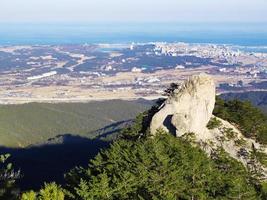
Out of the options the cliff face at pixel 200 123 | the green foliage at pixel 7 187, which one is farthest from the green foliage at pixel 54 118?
the cliff face at pixel 200 123

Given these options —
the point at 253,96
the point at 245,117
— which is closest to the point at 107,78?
the point at 253,96

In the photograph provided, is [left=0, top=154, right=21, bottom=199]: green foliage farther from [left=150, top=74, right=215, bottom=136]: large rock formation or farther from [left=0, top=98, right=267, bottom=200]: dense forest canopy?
[left=150, top=74, right=215, bottom=136]: large rock formation

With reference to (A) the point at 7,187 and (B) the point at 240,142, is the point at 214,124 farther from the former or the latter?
(A) the point at 7,187

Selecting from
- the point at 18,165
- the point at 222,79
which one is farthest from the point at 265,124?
the point at 222,79

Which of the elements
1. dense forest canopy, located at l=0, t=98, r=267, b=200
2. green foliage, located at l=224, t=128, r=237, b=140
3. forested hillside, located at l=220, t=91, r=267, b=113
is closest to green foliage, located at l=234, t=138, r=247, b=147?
green foliage, located at l=224, t=128, r=237, b=140

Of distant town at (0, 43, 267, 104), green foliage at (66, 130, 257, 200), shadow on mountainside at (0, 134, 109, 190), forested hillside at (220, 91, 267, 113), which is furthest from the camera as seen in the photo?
distant town at (0, 43, 267, 104)

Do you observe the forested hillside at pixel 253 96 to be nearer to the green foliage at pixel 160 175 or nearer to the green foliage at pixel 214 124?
the green foliage at pixel 214 124

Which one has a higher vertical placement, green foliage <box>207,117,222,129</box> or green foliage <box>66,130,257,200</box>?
green foliage <box>207,117,222,129</box>
